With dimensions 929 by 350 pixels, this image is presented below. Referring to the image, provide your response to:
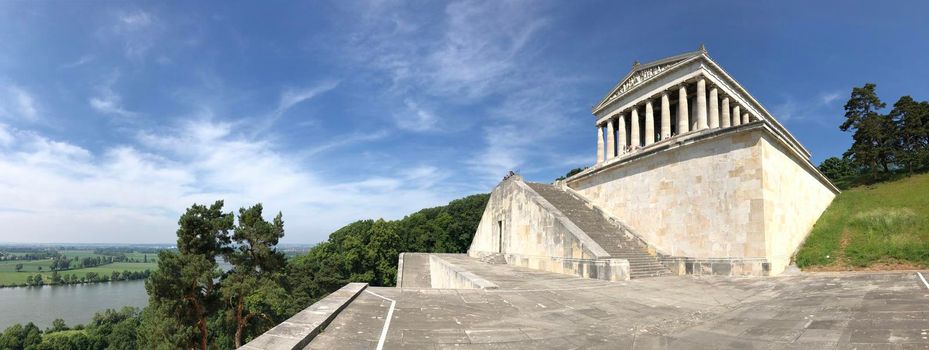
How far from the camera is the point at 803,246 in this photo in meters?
17.0

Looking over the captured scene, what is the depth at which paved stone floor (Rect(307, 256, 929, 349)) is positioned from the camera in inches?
215

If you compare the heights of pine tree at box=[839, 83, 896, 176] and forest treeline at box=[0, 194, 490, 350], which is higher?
pine tree at box=[839, 83, 896, 176]

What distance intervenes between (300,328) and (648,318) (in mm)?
5920

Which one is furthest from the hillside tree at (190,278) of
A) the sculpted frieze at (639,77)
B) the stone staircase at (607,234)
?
the sculpted frieze at (639,77)

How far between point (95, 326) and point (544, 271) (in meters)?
77.1

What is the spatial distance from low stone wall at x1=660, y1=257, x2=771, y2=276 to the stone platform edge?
1406 cm

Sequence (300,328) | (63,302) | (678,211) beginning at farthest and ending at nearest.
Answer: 1. (63,302)
2. (678,211)
3. (300,328)

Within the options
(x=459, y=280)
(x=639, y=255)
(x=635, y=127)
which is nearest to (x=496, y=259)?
(x=459, y=280)

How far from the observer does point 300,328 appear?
18.2 ft

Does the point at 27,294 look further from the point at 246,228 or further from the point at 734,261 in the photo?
the point at 734,261

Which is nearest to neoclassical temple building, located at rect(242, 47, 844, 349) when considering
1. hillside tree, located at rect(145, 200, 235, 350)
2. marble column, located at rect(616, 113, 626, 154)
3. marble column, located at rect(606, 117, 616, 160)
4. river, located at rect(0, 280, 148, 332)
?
marble column, located at rect(616, 113, 626, 154)

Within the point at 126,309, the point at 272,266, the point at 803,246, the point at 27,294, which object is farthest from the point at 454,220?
the point at 27,294

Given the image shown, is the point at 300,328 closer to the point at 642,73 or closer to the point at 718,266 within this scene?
the point at 718,266

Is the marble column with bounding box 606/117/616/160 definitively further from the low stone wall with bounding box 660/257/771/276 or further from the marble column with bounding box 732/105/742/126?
the low stone wall with bounding box 660/257/771/276
